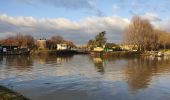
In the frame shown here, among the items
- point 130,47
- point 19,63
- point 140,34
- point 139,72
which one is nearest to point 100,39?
point 130,47

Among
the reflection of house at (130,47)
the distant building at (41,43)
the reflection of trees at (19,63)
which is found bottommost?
the reflection of trees at (19,63)

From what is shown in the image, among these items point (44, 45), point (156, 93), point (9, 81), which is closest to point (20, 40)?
point (44, 45)

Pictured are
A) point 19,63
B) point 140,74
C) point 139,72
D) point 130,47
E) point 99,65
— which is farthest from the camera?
point 130,47

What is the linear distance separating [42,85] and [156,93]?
31.0 feet

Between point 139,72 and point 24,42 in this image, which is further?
point 24,42

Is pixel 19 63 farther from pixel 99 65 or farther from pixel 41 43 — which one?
pixel 41 43

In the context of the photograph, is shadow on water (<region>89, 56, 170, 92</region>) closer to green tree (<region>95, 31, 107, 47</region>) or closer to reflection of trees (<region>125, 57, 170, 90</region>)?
reflection of trees (<region>125, 57, 170, 90</region>)

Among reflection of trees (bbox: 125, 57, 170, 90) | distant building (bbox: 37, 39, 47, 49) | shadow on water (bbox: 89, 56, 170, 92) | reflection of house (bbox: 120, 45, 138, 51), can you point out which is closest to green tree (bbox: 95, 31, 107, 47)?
reflection of house (bbox: 120, 45, 138, 51)

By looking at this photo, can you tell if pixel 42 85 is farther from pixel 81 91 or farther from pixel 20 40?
pixel 20 40

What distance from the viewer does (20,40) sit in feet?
474

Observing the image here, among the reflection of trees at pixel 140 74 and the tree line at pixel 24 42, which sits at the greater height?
the tree line at pixel 24 42

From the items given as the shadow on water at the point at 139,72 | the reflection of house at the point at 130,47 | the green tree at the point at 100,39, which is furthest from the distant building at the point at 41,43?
the shadow on water at the point at 139,72

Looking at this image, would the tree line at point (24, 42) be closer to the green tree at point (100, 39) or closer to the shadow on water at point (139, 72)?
the green tree at point (100, 39)

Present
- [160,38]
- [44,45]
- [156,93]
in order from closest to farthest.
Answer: [156,93] < [160,38] < [44,45]
